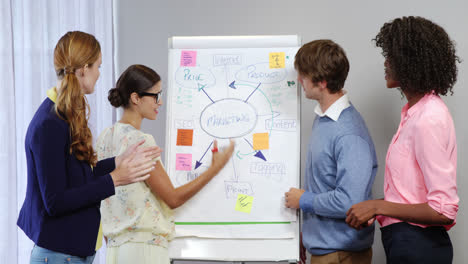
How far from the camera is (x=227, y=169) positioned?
2.33m

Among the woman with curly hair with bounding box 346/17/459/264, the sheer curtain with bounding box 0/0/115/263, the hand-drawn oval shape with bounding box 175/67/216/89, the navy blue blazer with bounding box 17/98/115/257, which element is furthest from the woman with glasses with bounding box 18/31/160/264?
the sheer curtain with bounding box 0/0/115/263

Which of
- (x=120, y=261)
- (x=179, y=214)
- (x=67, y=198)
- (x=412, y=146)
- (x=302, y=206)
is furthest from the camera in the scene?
(x=179, y=214)

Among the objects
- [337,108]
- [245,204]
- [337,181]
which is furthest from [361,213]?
[245,204]

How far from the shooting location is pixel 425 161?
168 cm

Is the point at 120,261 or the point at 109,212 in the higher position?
the point at 109,212

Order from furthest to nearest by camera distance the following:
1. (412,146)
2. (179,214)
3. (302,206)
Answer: (179,214), (302,206), (412,146)

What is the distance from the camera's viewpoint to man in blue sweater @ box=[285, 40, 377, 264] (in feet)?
6.49

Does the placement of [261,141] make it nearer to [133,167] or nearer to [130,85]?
Answer: [130,85]

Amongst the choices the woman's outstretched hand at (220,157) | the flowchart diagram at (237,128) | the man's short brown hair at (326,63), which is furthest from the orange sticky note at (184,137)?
the man's short brown hair at (326,63)

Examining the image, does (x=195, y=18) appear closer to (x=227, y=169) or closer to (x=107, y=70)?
(x=107, y=70)

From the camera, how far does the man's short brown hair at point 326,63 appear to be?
2090mm

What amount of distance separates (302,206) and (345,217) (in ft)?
0.66

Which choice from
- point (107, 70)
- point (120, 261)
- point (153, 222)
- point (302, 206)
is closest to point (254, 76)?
point (302, 206)

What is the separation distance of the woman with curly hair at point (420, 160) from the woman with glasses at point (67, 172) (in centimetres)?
93
